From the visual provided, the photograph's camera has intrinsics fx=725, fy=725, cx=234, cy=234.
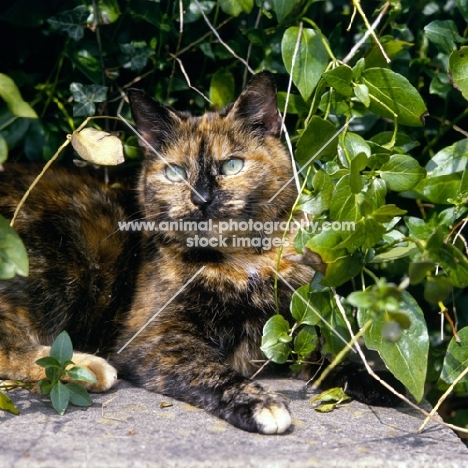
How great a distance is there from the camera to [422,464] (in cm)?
182

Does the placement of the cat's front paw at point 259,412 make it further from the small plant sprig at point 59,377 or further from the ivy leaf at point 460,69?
the ivy leaf at point 460,69

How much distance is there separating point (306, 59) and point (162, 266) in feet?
2.96

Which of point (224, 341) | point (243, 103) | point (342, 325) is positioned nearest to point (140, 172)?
point (243, 103)

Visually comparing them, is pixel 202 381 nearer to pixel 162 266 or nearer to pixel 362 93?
pixel 162 266

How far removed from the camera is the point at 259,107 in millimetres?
2713

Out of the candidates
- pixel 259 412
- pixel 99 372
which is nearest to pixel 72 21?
pixel 99 372

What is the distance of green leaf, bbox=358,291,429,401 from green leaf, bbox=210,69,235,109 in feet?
4.35

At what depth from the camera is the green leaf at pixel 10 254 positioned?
1898 mm

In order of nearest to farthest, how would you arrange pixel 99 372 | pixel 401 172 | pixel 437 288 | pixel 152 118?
pixel 437 288, pixel 401 172, pixel 99 372, pixel 152 118

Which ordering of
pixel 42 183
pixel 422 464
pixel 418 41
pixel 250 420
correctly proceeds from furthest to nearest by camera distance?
1. pixel 418 41
2. pixel 42 183
3. pixel 250 420
4. pixel 422 464

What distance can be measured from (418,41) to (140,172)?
1275mm

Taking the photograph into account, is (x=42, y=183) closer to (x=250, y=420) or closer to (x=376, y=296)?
(x=250, y=420)

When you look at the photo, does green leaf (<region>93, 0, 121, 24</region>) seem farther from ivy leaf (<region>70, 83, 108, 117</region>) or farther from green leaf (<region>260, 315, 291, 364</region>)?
green leaf (<region>260, 315, 291, 364</region>)

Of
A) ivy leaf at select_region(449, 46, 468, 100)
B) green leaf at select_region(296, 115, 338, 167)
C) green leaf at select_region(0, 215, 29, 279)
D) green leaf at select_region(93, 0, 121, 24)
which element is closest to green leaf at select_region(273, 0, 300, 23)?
green leaf at select_region(296, 115, 338, 167)
